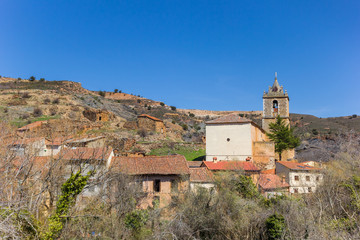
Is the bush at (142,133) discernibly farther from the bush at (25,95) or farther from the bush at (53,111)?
the bush at (25,95)

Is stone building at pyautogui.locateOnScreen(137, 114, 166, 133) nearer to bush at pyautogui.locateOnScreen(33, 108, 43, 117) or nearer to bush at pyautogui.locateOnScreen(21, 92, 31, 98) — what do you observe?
bush at pyautogui.locateOnScreen(33, 108, 43, 117)

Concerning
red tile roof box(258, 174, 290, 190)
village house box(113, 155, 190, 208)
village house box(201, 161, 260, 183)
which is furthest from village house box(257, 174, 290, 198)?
village house box(113, 155, 190, 208)

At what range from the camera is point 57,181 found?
1366 cm

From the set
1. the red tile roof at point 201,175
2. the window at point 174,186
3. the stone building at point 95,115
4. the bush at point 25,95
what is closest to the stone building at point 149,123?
the stone building at point 95,115

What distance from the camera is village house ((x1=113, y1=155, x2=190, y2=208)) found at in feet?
60.2

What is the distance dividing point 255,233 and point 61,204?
26.4 feet

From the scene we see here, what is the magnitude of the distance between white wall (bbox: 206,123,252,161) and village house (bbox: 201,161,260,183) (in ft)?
6.02

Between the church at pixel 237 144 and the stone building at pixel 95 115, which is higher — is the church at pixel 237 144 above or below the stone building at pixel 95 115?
below

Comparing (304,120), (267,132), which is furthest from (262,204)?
(304,120)

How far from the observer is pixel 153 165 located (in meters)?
20.3

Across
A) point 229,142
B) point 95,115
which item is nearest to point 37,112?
point 95,115

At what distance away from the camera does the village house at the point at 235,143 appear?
84.2 ft

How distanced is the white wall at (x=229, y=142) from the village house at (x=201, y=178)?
538 centimetres

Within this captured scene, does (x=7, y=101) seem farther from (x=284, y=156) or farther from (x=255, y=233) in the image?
(x=255, y=233)
